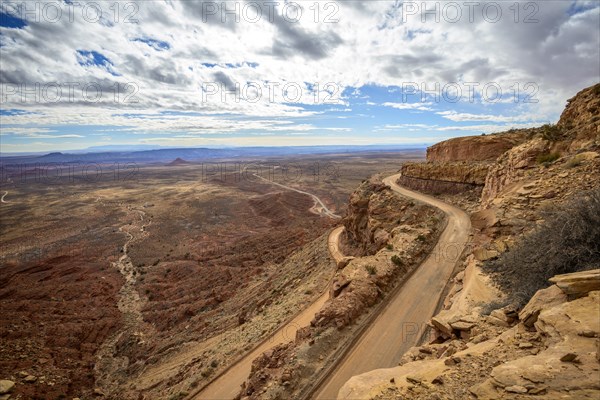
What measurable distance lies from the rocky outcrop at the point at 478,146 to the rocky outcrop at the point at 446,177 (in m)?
1.89

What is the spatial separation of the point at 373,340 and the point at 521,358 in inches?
284

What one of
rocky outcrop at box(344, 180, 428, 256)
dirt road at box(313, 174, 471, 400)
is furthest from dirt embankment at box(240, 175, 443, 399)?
dirt road at box(313, 174, 471, 400)

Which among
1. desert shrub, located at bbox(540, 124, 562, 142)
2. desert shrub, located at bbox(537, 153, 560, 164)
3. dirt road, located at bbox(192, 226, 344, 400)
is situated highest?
desert shrub, located at bbox(540, 124, 562, 142)

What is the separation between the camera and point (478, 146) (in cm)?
2748

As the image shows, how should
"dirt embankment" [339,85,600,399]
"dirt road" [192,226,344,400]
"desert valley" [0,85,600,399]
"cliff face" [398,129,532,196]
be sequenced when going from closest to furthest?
"dirt embankment" [339,85,600,399] → "desert valley" [0,85,600,399] → "dirt road" [192,226,344,400] → "cliff face" [398,129,532,196]

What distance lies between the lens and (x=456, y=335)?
25.1 feet

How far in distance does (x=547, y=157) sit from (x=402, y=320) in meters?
11.3

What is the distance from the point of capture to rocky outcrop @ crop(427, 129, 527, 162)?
1001 inches

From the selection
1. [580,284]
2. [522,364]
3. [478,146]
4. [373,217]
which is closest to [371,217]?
[373,217]

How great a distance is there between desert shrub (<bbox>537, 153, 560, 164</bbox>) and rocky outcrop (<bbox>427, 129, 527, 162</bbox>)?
36.1ft

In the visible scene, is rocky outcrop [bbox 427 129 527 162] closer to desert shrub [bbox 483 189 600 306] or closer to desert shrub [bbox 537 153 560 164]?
desert shrub [bbox 537 153 560 164]

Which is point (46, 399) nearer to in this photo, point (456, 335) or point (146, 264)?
point (456, 335)

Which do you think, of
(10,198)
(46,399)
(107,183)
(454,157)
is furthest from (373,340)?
(107,183)

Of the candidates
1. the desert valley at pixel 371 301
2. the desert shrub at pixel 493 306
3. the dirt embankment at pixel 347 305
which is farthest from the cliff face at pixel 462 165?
the desert shrub at pixel 493 306
